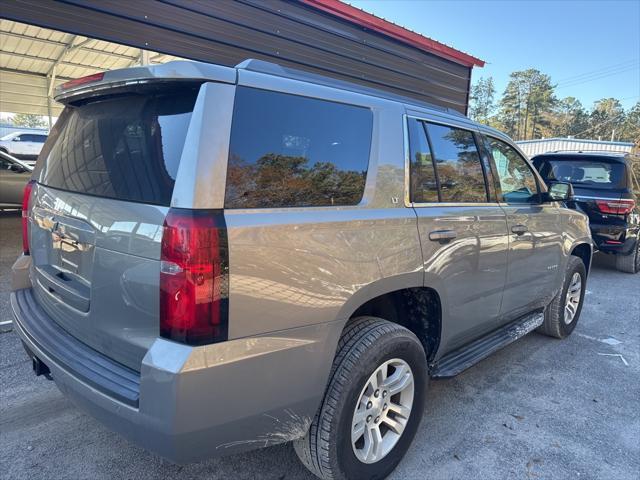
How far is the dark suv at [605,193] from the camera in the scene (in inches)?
276

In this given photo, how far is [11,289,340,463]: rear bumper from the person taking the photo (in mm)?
1617

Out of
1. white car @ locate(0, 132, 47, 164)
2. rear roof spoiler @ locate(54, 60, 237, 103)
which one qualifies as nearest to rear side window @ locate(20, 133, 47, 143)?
white car @ locate(0, 132, 47, 164)

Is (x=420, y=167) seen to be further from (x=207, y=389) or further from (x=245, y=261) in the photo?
(x=207, y=389)

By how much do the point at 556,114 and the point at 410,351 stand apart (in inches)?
3457

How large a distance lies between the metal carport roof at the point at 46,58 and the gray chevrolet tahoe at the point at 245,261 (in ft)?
19.0

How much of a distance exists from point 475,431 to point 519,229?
149 centimetres

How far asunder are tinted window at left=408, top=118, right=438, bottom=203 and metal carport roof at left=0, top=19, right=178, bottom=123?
574 centimetres

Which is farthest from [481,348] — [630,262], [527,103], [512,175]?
[527,103]

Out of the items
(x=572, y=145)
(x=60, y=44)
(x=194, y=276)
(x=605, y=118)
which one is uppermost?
(x=605, y=118)

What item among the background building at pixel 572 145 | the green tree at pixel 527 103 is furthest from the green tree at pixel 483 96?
the background building at pixel 572 145

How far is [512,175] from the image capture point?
368 cm

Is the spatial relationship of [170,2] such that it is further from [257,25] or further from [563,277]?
[563,277]

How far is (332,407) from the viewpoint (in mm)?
2059

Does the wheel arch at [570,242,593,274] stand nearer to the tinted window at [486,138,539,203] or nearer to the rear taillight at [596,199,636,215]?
the tinted window at [486,138,539,203]
